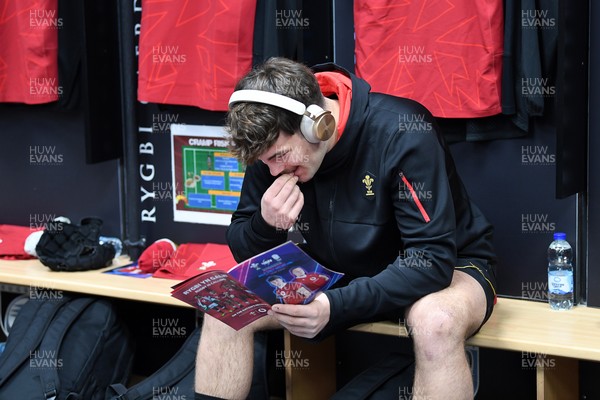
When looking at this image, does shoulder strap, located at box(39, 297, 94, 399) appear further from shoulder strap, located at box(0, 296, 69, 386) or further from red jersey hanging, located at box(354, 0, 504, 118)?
red jersey hanging, located at box(354, 0, 504, 118)

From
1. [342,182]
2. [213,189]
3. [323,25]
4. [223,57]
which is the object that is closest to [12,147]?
[213,189]

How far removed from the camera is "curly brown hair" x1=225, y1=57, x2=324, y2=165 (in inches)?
82.6

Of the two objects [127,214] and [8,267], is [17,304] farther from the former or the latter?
[127,214]

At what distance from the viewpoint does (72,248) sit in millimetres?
3160

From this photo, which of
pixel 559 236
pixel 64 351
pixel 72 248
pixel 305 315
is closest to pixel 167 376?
pixel 64 351

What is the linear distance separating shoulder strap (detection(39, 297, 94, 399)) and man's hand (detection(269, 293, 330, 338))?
0.96 m

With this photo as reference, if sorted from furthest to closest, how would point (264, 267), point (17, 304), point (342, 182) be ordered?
point (17, 304) → point (342, 182) → point (264, 267)

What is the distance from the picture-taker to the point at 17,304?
346 cm

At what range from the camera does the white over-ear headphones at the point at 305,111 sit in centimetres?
209

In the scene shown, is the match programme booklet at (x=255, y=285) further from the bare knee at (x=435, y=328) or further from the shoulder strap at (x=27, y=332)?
the shoulder strap at (x=27, y=332)

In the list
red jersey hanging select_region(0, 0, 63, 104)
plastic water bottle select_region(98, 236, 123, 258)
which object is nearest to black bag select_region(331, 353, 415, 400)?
plastic water bottle select_region(98, 236, 123, 258)

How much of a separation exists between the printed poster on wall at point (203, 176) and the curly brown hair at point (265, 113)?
3.04ft

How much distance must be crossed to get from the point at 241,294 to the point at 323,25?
41.2 inches

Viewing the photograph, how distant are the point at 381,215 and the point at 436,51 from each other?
524 millimetres
